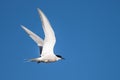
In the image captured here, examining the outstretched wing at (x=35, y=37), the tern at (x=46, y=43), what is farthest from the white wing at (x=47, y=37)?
the outstretched wing at (x=35, y=37)

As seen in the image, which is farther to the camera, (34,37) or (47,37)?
(34,37)

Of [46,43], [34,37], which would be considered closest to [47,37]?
[46,43]

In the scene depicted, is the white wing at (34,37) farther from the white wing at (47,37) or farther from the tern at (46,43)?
the white wing at (47,37)

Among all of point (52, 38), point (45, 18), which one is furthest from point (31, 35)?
point (45, 18)

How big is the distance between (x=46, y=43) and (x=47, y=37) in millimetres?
989

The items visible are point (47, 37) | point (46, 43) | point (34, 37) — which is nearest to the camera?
point (47, 37)

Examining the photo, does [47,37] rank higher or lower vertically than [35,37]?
lower

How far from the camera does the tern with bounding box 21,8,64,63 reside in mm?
28541

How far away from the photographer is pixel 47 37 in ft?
97.9

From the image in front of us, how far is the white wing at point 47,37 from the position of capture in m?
27.7

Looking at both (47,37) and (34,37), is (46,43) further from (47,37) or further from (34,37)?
(34,37)

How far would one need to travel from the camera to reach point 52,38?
30.1 m

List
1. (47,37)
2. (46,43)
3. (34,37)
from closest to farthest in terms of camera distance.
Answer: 1. (47,37)
2. (46,43)
3. (34,37)

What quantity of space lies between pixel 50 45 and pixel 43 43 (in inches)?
34.0
